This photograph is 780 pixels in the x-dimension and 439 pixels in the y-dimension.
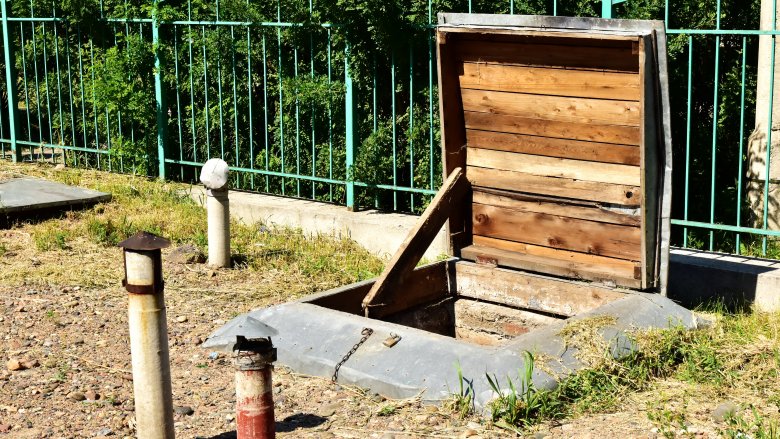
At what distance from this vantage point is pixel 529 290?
6809mm

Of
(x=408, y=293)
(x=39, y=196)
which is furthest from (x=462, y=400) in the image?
(x=39, y=196)

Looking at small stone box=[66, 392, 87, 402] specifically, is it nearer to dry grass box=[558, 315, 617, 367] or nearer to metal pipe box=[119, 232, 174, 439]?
metal pipe box=[119, 232, 174, 439]

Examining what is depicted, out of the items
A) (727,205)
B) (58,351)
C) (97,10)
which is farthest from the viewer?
(97,10)

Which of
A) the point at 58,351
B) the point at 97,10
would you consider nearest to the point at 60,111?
the point at 97,10

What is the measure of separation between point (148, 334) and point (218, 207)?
3.57 meters

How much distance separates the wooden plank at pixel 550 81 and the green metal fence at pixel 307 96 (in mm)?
990

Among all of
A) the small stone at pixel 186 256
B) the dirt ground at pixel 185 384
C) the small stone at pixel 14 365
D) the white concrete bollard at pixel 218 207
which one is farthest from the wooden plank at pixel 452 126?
the small stone at pixel 14 365

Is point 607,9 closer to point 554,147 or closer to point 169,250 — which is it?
point 554,147

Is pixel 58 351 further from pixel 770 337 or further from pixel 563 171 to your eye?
pixel 770 337

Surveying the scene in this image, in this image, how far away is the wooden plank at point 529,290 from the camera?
6.50 metres

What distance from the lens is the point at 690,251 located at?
23.7 ft

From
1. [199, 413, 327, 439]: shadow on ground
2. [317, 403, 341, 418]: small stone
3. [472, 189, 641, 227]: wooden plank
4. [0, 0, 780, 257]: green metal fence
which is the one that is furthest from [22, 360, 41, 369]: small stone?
[0, 0, 780, 257]: green metal fence

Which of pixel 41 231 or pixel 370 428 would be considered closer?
pixel 370 428

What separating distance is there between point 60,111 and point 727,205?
707cm
